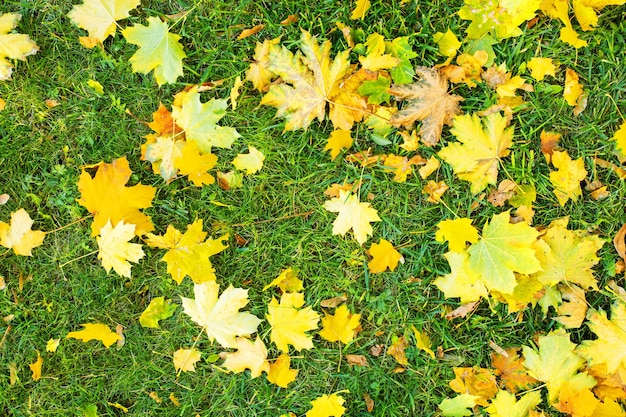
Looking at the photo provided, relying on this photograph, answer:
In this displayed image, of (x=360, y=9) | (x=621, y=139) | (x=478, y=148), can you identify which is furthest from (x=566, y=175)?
(x=360, y=9)

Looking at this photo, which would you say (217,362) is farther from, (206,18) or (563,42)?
(563,42)

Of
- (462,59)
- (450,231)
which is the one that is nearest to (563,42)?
(462,59)

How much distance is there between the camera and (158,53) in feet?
7.26

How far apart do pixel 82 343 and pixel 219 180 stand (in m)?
1.00

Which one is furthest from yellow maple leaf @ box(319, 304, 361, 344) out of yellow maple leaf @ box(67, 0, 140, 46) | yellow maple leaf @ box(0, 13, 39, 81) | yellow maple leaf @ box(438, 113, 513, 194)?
yellow maple leaf @ box(0, 13, 39, 81)

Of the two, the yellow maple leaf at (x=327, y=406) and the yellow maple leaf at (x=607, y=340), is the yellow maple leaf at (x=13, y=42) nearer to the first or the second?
the yellow maple leaf at (x=327, y=406)

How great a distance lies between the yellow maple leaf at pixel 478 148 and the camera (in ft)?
6.85

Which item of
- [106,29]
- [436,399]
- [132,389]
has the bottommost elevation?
[132,389]

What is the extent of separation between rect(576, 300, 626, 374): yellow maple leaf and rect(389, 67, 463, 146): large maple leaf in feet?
3.28

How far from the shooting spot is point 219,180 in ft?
7.50

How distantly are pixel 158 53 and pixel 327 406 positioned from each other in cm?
172

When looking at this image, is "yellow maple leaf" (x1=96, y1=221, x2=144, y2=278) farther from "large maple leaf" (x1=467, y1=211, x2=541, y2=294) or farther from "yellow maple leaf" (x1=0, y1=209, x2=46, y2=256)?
"large maple leaf" (x1=467, y1=211, x2=541, y2=294)

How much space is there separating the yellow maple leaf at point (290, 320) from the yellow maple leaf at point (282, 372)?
57 mm

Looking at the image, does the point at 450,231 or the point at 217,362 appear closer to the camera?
the point at 450,231
